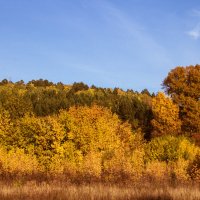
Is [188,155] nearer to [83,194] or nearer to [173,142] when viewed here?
[173,142]

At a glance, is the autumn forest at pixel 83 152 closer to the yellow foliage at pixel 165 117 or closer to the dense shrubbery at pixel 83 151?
the dense shrubbery at pixel 83 151

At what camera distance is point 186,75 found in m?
76.2

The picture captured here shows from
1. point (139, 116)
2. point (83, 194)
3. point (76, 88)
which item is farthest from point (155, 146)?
point (76, 88)

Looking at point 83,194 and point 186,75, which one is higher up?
point 186,75

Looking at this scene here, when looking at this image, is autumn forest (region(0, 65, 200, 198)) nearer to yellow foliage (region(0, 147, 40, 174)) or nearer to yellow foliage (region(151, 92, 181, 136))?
yellow foliage (region(0, 147, 40, 174))

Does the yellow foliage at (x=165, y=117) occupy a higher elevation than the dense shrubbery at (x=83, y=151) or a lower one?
higher

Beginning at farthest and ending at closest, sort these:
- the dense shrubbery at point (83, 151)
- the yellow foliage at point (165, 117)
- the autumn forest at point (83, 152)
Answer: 1. the yellow foliage at point (165, 117)
2. the dense shrubbery at point (83, 151)
3. the autumn forest at point (83, 152)

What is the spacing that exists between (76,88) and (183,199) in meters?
115

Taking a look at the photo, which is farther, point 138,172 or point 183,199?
point 138,172

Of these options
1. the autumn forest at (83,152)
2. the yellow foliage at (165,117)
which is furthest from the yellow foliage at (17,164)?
the yellow foliage at (165,117)

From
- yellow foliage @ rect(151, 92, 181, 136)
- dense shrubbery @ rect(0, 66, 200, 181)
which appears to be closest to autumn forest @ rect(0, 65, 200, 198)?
dense shrubbery @ rect(0, 66, 200, 181)

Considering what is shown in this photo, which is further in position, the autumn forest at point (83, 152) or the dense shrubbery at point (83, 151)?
the dense shrubbery at point (83, 151)

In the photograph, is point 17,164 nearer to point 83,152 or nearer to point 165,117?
point 83,152

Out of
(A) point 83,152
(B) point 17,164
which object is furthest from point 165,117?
(B) point 17,164
